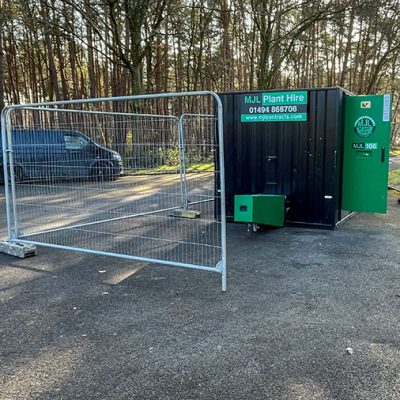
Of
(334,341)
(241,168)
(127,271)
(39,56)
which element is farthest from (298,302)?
(39,56)

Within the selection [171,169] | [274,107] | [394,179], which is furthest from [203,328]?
[394,179]

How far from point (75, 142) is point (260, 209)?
3.22 metres

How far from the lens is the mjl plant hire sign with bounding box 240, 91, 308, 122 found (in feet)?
21.3

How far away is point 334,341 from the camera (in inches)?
122

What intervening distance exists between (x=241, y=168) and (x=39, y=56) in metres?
18.9

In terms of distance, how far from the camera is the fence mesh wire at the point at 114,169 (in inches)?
236

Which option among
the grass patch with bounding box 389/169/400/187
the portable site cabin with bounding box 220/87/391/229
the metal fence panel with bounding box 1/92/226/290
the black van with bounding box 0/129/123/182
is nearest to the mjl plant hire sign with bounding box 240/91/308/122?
the portable site cabin with bounding box 220/87/391/229

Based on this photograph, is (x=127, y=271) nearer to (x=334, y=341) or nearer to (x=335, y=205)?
(x=334, y=341)

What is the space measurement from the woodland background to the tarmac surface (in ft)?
36.2

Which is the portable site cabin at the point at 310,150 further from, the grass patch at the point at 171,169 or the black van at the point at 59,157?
the black van at the point at 59,157

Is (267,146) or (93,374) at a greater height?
(267,146)

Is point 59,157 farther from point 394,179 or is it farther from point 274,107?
point 394,179

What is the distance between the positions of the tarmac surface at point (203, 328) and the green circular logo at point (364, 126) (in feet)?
6.69

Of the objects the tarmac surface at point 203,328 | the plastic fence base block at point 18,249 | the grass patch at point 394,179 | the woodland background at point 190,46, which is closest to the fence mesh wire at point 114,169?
the plastic fence base block at point 18,249
